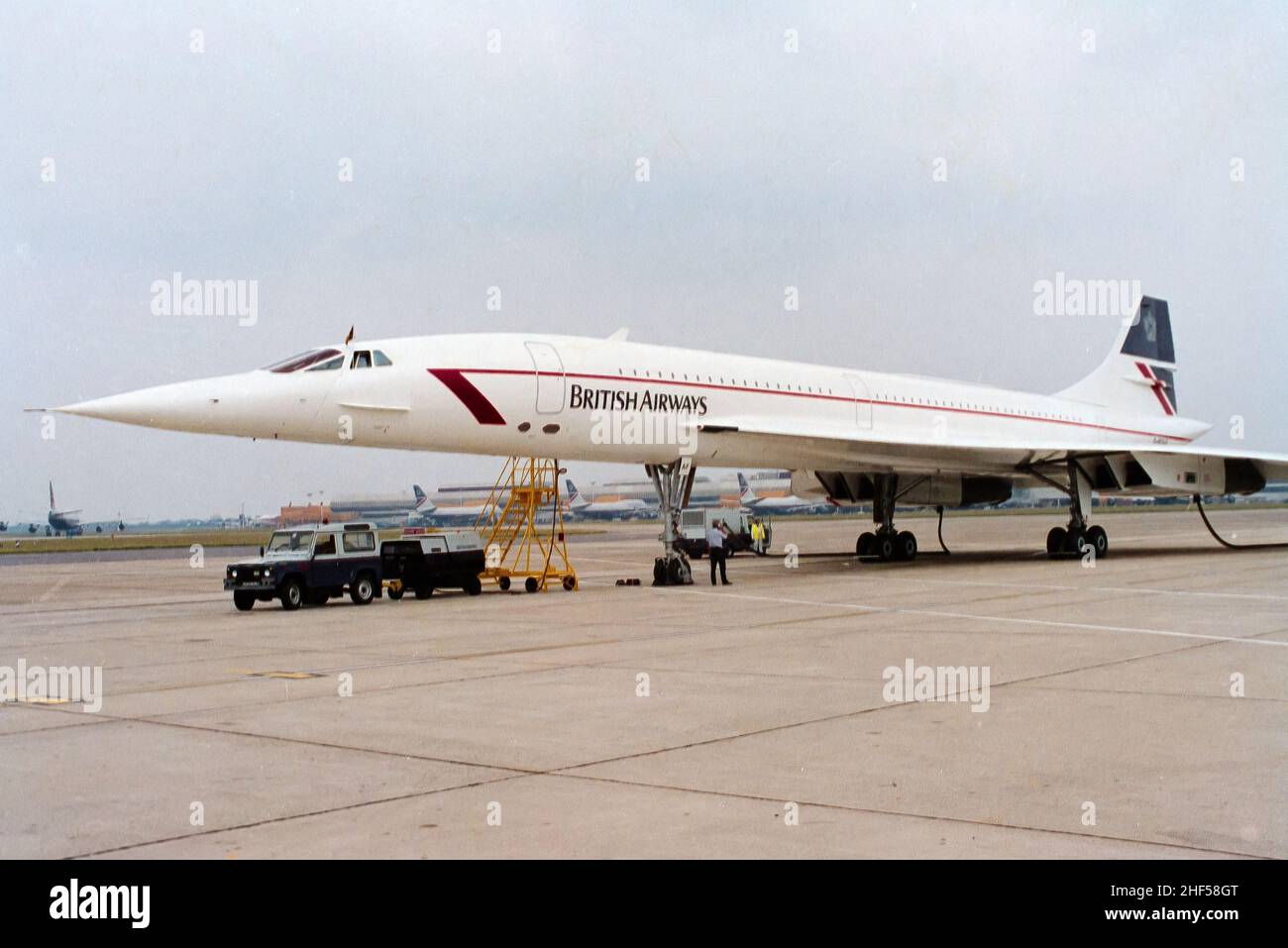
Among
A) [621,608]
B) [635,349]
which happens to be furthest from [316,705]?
[635,349]

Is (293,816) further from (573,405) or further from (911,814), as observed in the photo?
(573,405)

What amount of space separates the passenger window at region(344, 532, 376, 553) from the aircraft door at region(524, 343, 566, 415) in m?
3.45

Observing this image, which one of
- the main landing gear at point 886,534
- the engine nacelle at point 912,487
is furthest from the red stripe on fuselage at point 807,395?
the main landing gear at point 886,534

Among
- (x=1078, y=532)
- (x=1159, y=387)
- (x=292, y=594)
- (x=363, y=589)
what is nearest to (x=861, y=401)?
(x=1078, y=532)

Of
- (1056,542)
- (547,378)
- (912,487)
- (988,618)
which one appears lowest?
(988,618)

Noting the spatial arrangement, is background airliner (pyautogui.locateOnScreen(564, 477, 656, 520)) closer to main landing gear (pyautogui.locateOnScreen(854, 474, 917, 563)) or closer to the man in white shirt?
main landing gear (pyautogui.locateOnScreen(854, 474, 917, 563))

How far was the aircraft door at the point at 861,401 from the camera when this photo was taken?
81.1ft

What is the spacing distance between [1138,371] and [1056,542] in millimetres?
9518

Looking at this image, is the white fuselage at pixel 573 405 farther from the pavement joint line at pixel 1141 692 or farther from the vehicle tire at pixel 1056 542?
the pavement joint line at pixel 1141 692

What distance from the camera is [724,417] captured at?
21703 millimetres

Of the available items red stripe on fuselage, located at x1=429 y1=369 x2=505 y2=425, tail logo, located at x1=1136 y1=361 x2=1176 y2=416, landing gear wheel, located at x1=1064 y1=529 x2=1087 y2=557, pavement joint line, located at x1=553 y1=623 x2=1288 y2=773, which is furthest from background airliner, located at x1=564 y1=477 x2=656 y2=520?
pavement joint line, located at x1=553 y1=623 x2=1288 y2=773

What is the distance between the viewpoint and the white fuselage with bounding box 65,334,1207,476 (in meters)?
16.2
